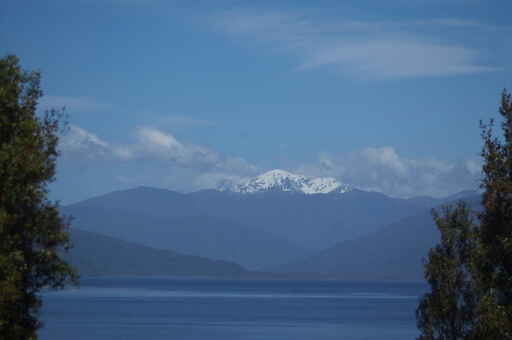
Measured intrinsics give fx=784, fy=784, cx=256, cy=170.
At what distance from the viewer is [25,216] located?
2961 centimetres

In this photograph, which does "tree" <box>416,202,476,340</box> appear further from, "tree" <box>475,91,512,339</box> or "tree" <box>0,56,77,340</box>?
"tree" <box>0,56,77,340</box>

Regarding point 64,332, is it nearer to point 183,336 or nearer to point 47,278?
point 183,336

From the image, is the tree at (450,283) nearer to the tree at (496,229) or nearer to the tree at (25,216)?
the tree at (496,229)

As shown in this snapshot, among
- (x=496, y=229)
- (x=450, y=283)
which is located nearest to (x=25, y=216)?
(x=496, y=229)

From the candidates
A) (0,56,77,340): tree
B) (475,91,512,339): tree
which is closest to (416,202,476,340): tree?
(475,91,512,339): tree

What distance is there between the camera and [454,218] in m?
42.6

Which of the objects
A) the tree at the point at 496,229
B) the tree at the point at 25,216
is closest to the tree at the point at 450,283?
the tree at the point at 496,229

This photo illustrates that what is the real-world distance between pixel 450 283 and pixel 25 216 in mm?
23333

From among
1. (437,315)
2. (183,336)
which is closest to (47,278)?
(437,315)

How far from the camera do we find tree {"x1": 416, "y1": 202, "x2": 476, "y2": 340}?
41625 millimetres

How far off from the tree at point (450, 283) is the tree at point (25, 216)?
811 inches

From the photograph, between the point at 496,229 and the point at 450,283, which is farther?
the point at 450,283

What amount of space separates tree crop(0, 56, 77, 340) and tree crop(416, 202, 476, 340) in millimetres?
20588

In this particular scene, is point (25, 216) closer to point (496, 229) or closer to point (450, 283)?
point (496, 229)
